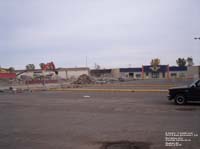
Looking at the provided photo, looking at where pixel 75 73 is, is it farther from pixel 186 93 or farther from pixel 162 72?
pixel 186 93

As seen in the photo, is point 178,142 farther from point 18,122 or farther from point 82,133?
point 18,122

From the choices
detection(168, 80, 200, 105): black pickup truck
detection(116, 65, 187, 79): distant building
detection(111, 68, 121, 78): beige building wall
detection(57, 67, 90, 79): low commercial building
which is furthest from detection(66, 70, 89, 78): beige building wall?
detection(168, 80, 200, 105): black pickup truck

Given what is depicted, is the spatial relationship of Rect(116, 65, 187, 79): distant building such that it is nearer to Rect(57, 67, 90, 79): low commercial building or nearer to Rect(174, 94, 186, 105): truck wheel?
Rect(57, 67, 90, 79): low commercial building

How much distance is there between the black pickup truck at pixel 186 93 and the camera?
14641 mm

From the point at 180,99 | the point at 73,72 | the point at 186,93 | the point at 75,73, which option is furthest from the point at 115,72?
the point at 186,93

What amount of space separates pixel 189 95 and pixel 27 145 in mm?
11359

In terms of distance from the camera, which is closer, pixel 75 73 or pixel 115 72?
pixel 75 73

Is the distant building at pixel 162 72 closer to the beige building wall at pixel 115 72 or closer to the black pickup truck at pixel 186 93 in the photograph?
the beige building wall at pixel 115 72

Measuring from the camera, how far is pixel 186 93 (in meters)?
14.9

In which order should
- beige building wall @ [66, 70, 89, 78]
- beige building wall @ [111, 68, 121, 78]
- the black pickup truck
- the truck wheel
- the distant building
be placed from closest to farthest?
1. the black pickup truck
2. the truck wheel
3. the distant building
4. beige building wall @ [66, 70, 89, 78]
5. beige building wall @ [111, 68, 121, 78]

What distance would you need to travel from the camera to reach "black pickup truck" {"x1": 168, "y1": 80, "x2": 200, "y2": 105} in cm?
1464

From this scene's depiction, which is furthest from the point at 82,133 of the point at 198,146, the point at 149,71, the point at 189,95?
the point at 149,71

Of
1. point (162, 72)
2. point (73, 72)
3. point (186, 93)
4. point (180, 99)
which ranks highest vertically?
point (73, 72)

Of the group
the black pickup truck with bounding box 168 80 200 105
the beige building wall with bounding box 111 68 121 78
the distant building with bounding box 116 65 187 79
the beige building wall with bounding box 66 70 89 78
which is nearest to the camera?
the black pickup truck with bounding box 168 80 200 105
